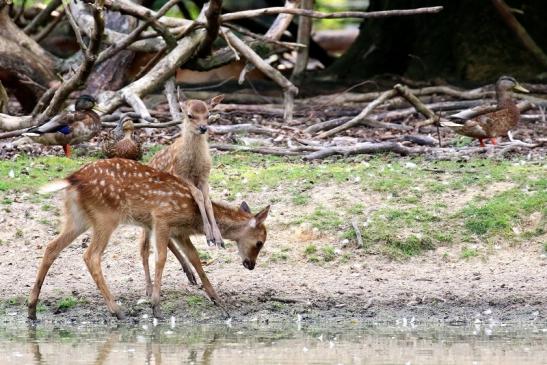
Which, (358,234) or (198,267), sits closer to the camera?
(198,267)

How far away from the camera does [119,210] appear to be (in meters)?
9.07

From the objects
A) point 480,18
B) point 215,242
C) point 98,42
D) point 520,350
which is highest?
point 480,18

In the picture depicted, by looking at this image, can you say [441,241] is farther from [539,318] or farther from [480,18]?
[480,18]

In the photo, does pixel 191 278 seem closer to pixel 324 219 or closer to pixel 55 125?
pixel 324 219

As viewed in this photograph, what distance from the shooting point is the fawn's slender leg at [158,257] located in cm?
912

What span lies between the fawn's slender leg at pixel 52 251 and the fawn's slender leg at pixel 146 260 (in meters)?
0.59

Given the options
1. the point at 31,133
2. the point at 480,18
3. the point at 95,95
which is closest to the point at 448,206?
the point at 31,133

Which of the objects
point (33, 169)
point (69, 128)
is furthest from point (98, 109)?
point (33, 169)

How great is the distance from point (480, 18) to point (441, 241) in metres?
8.28

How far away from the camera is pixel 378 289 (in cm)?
973

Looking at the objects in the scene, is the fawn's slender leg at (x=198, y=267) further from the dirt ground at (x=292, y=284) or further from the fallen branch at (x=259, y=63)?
the fallen branch at (x=259, y=63)

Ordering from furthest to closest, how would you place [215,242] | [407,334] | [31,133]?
1. [31,133]
2. [215,242]
3. [407,334]

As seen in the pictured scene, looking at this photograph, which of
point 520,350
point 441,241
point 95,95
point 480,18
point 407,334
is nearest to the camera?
point 520,350

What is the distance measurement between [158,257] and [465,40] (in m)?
10.0
